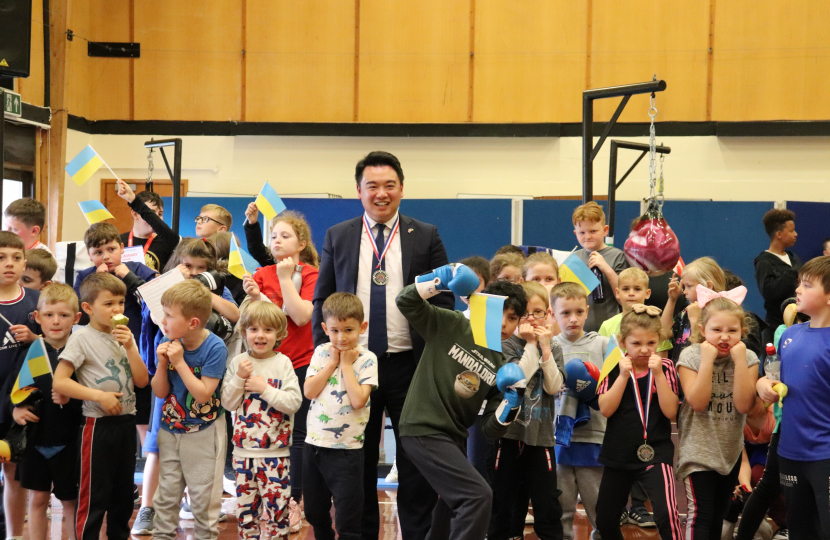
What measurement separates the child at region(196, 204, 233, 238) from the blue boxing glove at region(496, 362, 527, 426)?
2706mm

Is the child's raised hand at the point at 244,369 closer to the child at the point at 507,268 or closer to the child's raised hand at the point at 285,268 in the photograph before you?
the child's raised hand at the point at 285,268

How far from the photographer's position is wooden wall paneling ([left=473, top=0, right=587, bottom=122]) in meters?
11.1

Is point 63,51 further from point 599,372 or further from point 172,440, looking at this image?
point 599,372

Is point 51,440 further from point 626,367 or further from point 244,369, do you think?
point 626,367

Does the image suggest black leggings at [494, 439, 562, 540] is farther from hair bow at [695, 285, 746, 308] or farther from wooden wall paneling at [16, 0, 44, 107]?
wooden wall paneling at [16, 0, 44, 107]

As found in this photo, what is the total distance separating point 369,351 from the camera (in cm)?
314

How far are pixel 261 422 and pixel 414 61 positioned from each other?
8.95 metres

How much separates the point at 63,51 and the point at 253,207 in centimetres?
826

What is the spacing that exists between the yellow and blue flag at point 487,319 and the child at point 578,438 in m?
0.99

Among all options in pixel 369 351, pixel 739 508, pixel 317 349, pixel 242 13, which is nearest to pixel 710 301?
pixel 739 508

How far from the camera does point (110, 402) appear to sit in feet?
10.4

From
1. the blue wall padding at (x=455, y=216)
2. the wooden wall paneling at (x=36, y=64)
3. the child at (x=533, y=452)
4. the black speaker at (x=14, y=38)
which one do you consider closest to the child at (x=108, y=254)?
the black speaker at (x=14, y=38)

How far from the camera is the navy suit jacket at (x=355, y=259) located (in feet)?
10.5

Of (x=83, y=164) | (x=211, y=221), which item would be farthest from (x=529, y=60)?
(x=83, y=164)
